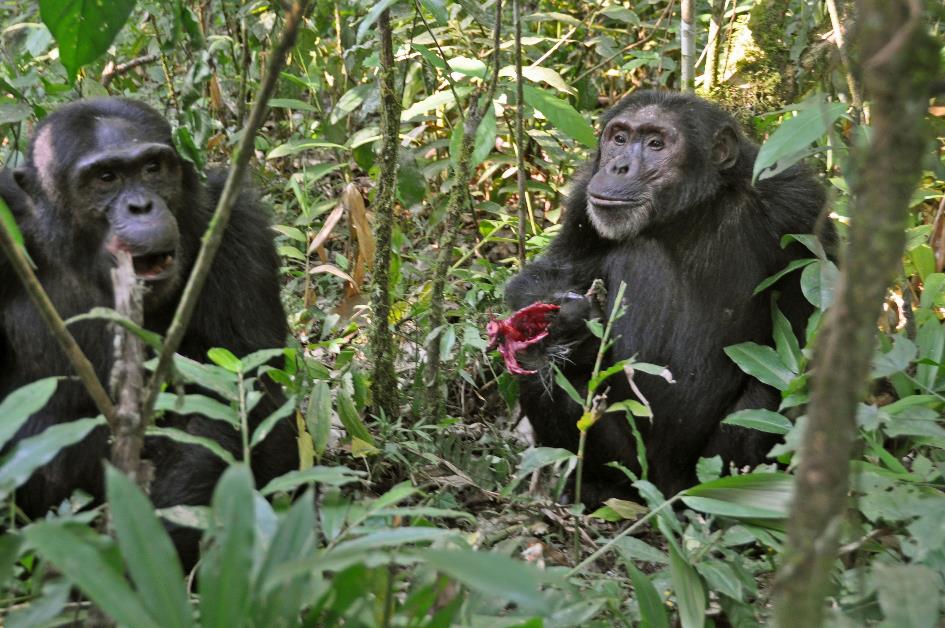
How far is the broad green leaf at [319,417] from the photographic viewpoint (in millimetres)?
4895

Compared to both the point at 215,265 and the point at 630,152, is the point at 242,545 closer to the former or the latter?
the point at 215,265

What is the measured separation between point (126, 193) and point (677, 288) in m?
2.94

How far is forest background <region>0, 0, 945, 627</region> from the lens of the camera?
7.54 feet

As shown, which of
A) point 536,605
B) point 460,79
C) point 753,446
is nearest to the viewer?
point 536,605

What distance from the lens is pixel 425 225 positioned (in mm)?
8625

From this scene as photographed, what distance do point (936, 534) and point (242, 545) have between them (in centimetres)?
222

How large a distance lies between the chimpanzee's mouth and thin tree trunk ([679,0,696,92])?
3.97m

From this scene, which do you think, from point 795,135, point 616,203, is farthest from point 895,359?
point 616,203

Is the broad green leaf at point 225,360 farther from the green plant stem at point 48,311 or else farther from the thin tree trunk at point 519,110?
the thin tree trunk at point 519,110

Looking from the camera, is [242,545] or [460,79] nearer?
[242,545]

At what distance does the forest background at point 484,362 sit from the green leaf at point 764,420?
12 millimetres

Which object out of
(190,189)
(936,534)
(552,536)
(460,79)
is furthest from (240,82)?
(936,534)

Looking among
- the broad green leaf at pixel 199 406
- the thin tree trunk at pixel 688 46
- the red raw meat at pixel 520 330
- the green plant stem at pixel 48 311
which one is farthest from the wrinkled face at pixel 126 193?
the thin tree trunk at pixel 688 46

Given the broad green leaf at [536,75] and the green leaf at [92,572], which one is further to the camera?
the broad green leaf at [536,75]
